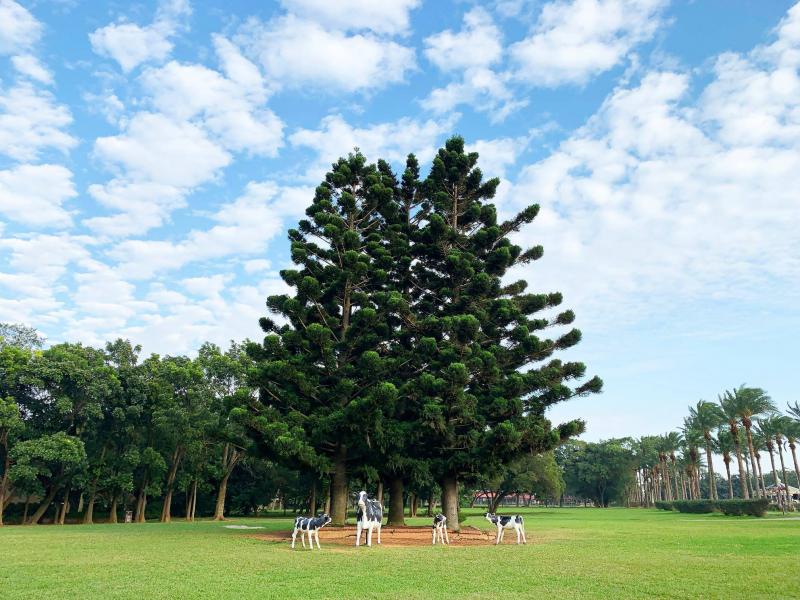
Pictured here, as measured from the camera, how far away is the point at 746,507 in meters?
40.7

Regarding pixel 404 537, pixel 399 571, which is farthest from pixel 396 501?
pixel 399 571

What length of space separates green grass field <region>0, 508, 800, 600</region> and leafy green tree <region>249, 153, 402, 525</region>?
6208 mm

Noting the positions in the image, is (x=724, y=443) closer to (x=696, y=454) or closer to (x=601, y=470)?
(x=696, y=454)

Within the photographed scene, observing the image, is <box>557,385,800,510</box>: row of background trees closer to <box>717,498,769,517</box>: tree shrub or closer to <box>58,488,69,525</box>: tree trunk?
<box>717,498,769,517</box>: tree shrub

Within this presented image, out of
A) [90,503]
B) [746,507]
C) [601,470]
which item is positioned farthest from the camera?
[601,470]

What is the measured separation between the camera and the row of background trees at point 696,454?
50.3 meters

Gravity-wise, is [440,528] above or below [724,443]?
below

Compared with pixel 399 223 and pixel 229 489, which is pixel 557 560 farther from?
pixel 229 489

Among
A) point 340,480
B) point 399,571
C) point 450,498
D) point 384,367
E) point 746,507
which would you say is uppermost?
point 384,367

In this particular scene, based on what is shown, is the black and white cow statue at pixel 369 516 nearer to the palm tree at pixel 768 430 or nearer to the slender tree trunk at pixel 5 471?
the slender tree trunk at pixel 5 471

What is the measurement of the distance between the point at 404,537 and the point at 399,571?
9800 millimetres

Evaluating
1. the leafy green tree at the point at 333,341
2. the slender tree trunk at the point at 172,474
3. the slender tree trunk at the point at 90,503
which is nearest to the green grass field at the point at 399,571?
the leafy green tree at the point at 333,341

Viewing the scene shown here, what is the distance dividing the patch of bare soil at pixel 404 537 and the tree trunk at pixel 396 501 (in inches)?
173

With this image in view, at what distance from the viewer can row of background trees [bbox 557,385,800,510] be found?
50.3 m
